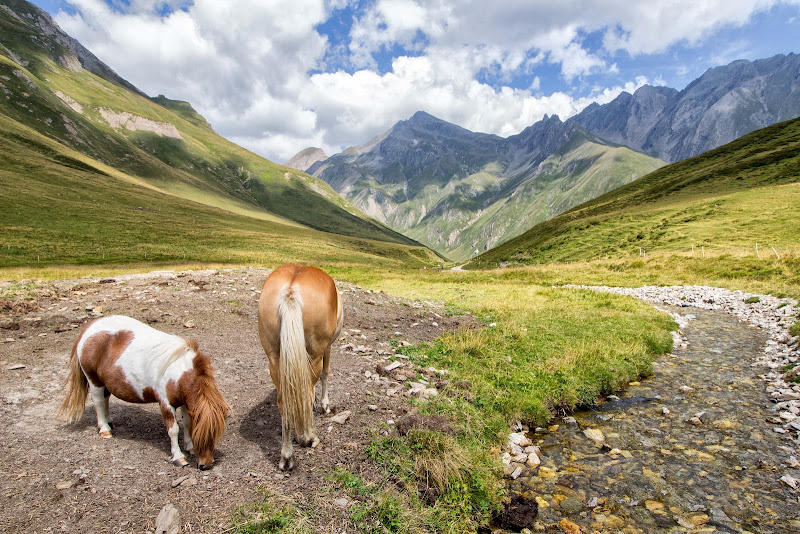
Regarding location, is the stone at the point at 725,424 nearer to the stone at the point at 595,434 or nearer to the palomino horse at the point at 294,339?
the stone at the point at 595,434

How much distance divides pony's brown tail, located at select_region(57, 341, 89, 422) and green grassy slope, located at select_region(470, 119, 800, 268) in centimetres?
5143

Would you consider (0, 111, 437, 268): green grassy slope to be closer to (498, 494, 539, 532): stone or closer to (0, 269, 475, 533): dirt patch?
(0, 269, 475, 533): dirt patch

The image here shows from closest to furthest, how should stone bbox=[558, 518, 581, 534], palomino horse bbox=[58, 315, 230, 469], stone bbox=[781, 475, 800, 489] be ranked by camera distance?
stone bbox=[558, 518, 581, 534], palomino horse bbox=[58, 315, 230, 469], stone bbox=[781, 475, 800, 489]

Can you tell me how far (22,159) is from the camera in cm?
11919

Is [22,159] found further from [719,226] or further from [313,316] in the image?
[719,226]

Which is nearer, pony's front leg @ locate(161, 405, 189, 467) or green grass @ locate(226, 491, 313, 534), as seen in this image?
green grass @ locate(226, 491, 313, 534)

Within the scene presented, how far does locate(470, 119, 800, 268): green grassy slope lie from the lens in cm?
4531

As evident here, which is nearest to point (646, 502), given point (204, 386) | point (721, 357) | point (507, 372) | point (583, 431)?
point (583, 431)

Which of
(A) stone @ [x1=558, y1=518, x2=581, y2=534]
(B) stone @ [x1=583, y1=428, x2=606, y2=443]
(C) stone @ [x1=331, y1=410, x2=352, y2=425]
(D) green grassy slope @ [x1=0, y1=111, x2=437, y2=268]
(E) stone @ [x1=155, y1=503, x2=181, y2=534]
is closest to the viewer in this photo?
(E) stone @ [x1=155, y1=503, x2=181, y2=534]

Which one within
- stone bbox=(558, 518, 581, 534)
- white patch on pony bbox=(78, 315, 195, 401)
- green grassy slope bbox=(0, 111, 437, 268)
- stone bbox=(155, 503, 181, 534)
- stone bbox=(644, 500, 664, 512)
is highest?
white patch on pony bbox=(78, 315, 195, 401)

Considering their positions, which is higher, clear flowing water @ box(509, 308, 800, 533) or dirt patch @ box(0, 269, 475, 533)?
clear flowing water @ box(509, 308, 800, 533)

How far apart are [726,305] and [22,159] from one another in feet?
587

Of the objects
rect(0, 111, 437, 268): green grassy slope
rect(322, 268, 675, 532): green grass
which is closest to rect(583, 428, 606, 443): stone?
rect(322, 268, 675, 532): green grass

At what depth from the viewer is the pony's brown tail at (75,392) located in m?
7.07
